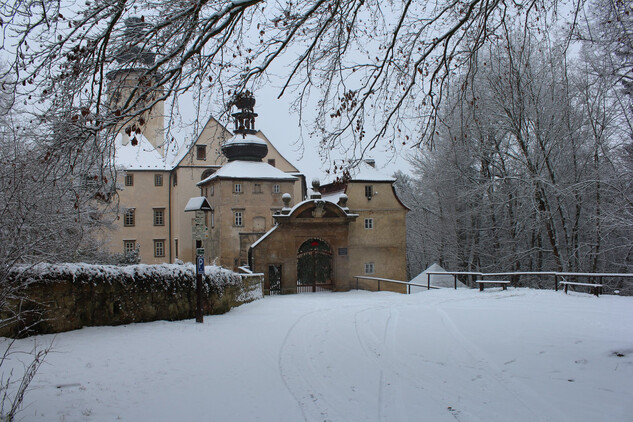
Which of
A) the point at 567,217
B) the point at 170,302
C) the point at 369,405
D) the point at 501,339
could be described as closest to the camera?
the point at 369,405

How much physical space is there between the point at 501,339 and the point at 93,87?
832 centimetres

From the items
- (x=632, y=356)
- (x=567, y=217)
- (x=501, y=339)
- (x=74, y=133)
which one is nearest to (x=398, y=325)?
(x=501, y=339)

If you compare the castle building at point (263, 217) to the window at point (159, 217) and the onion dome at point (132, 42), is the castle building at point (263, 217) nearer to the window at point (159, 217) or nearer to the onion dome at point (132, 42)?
the window at point (159, 217)

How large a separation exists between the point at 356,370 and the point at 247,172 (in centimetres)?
3365

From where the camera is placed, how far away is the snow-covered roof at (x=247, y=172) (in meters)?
40.5

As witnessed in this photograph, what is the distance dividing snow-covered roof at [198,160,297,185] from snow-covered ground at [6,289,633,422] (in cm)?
2693

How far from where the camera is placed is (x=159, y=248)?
1996 inches

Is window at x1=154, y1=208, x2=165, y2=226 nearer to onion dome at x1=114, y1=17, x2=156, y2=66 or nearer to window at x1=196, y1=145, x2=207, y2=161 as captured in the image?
window at x1=196, y1=145, x2=207, y2=161

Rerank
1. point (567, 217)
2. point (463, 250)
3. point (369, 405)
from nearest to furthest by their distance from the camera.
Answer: point (369, 405)
point (567, 217)
point (463, 250)

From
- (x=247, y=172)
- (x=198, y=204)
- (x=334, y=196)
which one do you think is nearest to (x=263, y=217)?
(x=247, y=172)

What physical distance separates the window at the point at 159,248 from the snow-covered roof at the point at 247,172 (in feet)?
38.5

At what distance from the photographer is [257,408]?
7027mm

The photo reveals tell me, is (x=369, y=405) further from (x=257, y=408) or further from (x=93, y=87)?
(x=93, y=87)

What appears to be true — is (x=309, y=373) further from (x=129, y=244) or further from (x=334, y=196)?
(x=129, y=244)
